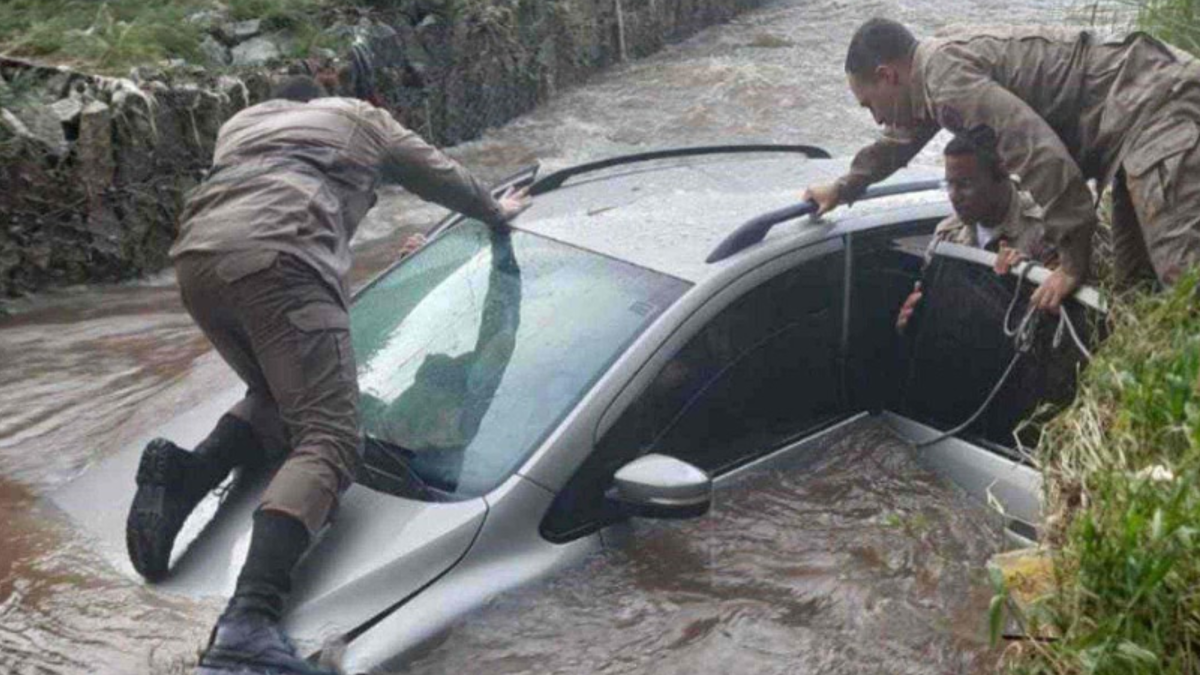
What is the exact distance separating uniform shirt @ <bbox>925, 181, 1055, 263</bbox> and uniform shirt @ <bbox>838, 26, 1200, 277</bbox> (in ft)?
0.76

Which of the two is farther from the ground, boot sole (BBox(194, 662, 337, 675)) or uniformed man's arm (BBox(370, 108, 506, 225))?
uniformed man's arm (BBox(370, 108, 506, 225))

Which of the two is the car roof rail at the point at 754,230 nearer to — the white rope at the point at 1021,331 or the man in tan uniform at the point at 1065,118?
the man in tan uniform at the point at 1065,118

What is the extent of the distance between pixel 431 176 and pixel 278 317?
919mm

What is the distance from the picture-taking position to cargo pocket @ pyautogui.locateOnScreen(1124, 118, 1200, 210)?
4.53 meters

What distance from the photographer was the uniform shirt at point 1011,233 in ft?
15.9

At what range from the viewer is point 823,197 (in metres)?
4.93

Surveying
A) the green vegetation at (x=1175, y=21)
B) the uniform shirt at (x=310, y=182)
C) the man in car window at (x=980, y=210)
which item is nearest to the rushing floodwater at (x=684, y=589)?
the man in car window at (x=980, y=210)

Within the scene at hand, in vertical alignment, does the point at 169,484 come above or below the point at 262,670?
above

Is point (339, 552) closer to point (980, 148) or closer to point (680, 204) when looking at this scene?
point (680, 204)

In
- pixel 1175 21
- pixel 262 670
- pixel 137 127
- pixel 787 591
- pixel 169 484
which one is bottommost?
pixel 137 127

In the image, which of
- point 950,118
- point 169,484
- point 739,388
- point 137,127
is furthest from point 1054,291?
point 137,127

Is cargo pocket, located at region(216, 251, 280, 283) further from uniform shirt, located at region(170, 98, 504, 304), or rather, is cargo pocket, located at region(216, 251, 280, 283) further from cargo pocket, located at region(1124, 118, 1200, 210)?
cargo pocket, located at region(1124, 118, 1200, 210)

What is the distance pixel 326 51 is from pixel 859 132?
442 cm

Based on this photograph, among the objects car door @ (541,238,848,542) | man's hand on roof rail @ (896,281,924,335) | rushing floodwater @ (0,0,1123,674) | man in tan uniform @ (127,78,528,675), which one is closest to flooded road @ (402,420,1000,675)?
rushing floodwater @ (0,0,1123,674)
